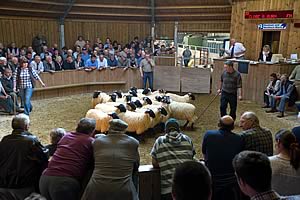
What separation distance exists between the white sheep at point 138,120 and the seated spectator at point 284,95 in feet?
13.2

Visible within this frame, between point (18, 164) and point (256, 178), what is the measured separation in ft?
7.37

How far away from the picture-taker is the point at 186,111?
6.99 meters

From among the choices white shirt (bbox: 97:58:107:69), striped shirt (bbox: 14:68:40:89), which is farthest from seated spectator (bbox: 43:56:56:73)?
striped shirt (bbox: 14:68:40:89)

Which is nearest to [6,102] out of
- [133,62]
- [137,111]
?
[137,111]

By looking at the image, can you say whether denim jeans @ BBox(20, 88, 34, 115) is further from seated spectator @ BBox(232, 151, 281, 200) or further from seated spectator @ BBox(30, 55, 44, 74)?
seated spectator @ BBox(232, 151, 281, 200)

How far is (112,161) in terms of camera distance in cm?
288

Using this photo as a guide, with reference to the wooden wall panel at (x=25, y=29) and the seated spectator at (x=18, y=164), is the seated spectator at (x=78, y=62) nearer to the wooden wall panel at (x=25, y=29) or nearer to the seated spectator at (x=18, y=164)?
the wooden wall panel at (x=25, y=29)

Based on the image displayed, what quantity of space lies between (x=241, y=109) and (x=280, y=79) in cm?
135

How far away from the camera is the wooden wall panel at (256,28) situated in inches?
431

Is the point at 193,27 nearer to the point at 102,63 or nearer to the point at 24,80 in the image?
the point at 102,63

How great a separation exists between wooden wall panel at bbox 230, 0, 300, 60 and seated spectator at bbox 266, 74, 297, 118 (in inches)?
117

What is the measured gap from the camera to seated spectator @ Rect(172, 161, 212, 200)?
157 centimetres

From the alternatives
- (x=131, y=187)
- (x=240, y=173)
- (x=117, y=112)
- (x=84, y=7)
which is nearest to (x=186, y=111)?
(x=117, y=112)

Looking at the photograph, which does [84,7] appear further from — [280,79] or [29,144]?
[29,144]
